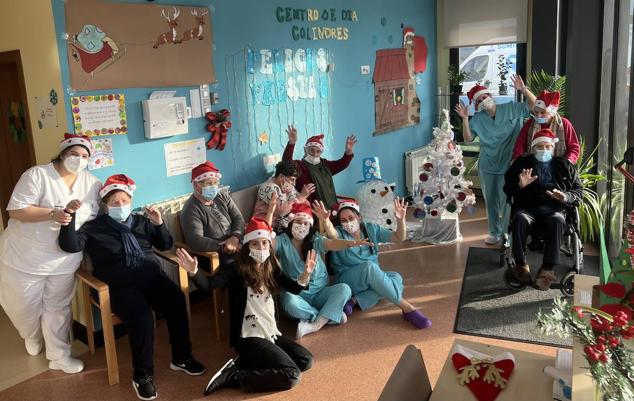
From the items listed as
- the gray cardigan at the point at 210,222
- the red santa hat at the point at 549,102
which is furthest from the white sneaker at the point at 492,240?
the gray cardigan at the point at 210,222

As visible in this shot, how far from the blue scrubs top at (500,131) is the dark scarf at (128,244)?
3188 millimetres

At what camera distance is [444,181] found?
17.3 ft

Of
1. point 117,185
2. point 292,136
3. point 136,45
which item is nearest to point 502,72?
point 292,136

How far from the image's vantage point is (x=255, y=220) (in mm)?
3254

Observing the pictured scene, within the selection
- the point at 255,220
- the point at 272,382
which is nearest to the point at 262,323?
the point at 272,382

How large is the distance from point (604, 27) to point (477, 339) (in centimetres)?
301

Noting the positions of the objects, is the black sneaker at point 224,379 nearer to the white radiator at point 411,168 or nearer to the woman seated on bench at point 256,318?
the woman seated on bench at point 256,318

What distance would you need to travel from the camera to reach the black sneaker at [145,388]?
3037 millimetres

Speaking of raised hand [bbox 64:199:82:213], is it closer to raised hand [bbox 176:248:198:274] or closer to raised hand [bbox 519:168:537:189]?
raised hand [bbox 176:248:198:274]

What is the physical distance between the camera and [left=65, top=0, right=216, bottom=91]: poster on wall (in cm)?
348

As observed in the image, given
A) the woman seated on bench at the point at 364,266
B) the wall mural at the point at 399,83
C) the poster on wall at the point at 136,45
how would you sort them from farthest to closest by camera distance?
the wall mural at the point at 399,83, the woman seated on bench at the point at 364,266, the poster on wall at the point at 136,45

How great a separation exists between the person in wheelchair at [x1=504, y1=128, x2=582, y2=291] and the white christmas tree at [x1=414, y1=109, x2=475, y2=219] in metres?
0.90

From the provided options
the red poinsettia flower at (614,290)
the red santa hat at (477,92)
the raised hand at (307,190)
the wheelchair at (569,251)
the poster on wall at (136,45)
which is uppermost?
the poster on wall at (136,45)

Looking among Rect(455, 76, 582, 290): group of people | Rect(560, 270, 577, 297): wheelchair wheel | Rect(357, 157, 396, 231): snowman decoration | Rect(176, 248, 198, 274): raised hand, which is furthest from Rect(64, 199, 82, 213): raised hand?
Rect(560, 270, 577, 297): wheelchair wheel
